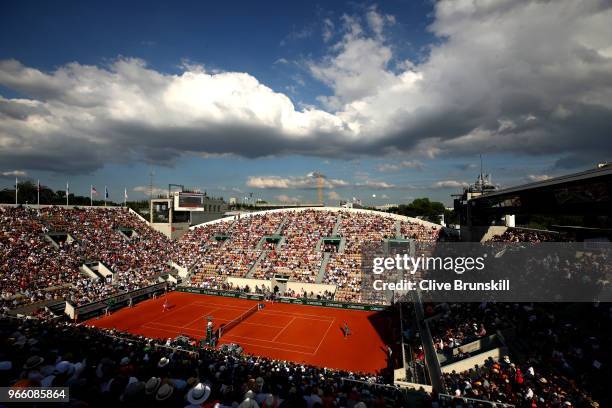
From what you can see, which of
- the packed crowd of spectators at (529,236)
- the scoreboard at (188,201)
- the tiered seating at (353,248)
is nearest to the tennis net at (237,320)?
the tiered seating at (353,248)

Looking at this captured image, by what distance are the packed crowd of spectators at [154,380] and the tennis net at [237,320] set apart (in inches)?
443

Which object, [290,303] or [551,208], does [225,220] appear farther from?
[551,208]

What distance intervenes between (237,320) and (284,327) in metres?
4.31

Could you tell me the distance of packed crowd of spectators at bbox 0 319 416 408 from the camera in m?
7.12

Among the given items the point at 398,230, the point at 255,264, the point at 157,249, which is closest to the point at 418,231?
the point at 398,230

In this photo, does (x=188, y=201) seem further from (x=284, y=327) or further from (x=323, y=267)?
(x=284, y=327)

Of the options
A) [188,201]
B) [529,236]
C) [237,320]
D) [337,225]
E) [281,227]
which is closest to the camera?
[529,236]

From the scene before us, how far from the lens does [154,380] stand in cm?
743

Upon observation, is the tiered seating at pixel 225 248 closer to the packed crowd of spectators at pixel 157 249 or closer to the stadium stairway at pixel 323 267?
the packed crowd of spectators at pixel 157 249

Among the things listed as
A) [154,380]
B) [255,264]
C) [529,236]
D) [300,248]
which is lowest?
[255,264]

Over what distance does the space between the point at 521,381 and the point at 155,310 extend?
29890mm

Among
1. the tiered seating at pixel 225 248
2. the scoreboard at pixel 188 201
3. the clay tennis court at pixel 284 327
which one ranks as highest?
the scoreboard at pixel 188 201

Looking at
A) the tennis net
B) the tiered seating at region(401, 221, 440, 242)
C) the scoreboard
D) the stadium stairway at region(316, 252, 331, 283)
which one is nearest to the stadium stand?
the stadium stairway at region(316, 252, 331, 283)

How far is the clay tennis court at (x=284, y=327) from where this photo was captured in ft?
70.5
